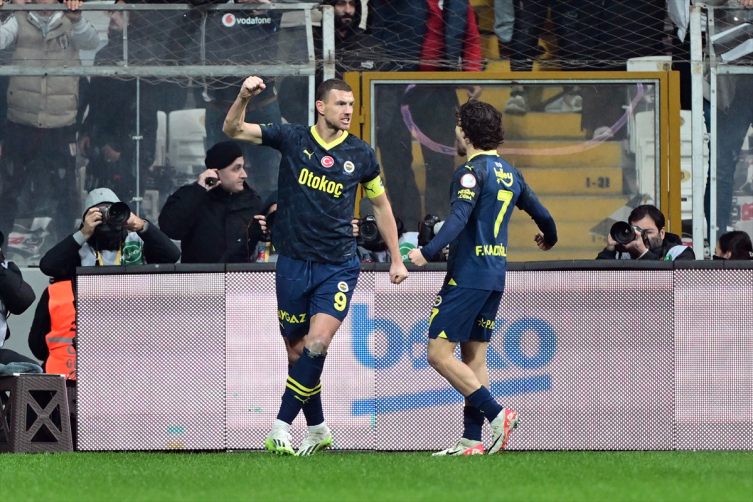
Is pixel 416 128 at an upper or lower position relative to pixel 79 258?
upper

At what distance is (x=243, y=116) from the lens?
22.9 feet

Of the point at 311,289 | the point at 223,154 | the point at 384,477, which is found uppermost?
the point at 223,154

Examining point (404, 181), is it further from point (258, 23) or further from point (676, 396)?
point (676, 396)

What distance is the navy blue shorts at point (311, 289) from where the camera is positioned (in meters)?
7.10

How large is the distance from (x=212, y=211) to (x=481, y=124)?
3.12m


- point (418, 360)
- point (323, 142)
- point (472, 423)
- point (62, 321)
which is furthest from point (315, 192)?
point (62, 321)

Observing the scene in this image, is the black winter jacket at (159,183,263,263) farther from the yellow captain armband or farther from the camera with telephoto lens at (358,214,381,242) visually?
the yellow captain armband

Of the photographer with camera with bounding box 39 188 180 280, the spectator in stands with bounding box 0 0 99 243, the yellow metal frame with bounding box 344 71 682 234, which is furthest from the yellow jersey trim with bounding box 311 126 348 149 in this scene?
the spectator in stands with bounding box 0 0 99 243

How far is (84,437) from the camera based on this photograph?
800 centimetres

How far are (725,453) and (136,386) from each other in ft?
11.7

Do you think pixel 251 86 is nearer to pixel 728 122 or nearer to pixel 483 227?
pixel 483 227

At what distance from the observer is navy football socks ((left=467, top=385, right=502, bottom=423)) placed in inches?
275

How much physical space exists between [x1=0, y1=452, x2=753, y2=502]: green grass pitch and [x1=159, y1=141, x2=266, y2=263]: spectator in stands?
2534 mm

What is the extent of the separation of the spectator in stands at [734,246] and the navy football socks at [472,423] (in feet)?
10.6
